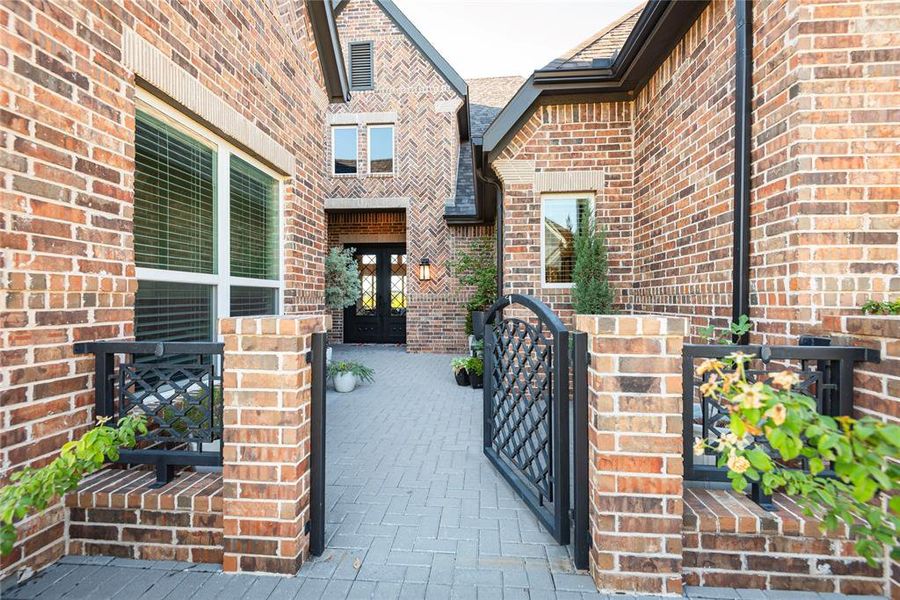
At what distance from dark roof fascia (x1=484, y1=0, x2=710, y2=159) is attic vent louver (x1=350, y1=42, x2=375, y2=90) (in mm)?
7464

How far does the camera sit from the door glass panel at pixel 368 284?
12.4 metres

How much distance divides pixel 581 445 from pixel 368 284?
1090cm

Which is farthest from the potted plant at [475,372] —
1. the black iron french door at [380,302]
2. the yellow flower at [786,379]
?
the black iron french door at [380,302]

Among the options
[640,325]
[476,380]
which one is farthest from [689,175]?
[476,380]

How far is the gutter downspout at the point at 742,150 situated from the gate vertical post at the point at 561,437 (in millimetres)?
1577

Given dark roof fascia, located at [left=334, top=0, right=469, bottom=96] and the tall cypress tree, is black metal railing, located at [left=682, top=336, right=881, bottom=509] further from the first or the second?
dark roof fascia, located at [left=334, top=0, right=469, bottom=96]

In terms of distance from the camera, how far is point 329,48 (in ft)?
16.7

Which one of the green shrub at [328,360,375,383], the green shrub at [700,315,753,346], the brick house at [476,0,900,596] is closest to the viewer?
the brick house at [476,0,900,596]

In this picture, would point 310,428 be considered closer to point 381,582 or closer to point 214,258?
point 381,582

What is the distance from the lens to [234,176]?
3570 millimetres

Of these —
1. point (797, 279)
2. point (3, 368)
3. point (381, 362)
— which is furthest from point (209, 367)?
point (381, 362)

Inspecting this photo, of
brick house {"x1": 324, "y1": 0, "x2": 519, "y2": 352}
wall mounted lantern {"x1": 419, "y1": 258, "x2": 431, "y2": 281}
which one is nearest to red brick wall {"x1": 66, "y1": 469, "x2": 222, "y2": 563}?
brick house {"x1": 324, "y1": 0, "x2": 519, "y2": 352}

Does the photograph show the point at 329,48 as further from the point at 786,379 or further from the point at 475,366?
the point at 786,379

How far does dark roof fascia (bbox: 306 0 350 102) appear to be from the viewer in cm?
478
